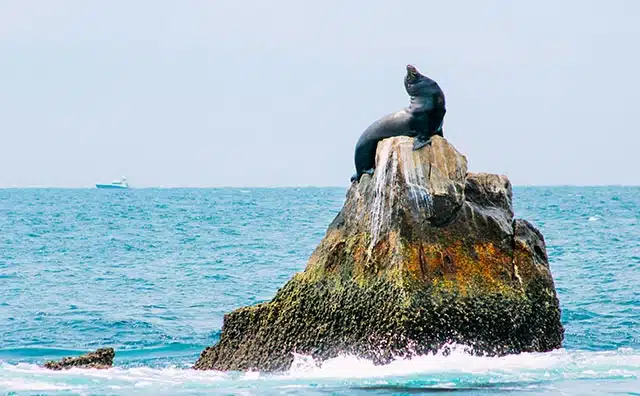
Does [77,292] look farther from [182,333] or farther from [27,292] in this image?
[182,333]

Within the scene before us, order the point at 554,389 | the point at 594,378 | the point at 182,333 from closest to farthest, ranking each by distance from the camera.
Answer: the point at 554,389, the point at 594,378, the point at 182,333

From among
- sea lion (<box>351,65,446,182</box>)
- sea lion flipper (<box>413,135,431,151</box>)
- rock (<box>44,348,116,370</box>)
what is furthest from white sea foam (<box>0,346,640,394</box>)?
sea lion (<box>351,65,446,182</box>)

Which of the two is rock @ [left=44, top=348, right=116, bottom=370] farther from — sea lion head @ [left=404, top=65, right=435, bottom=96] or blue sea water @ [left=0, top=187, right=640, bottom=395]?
sea lion head @ [left=404, top=65, right=435, bottom=96]

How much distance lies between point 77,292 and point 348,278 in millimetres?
13259

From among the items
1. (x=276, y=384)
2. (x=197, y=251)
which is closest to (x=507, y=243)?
(x=276, y=384)

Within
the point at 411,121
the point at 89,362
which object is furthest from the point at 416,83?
the point at 89,362

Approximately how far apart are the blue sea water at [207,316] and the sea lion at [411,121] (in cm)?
263

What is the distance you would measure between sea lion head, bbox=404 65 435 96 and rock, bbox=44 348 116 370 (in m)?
4.87

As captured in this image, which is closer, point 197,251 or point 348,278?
point 348,278

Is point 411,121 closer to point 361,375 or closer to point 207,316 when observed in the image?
point 361,375

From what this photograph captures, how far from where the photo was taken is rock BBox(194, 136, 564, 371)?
1204 cm

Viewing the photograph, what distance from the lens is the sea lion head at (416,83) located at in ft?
44.8

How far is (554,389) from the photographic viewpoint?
1138 cm

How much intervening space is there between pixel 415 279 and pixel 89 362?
4327 millimetres
